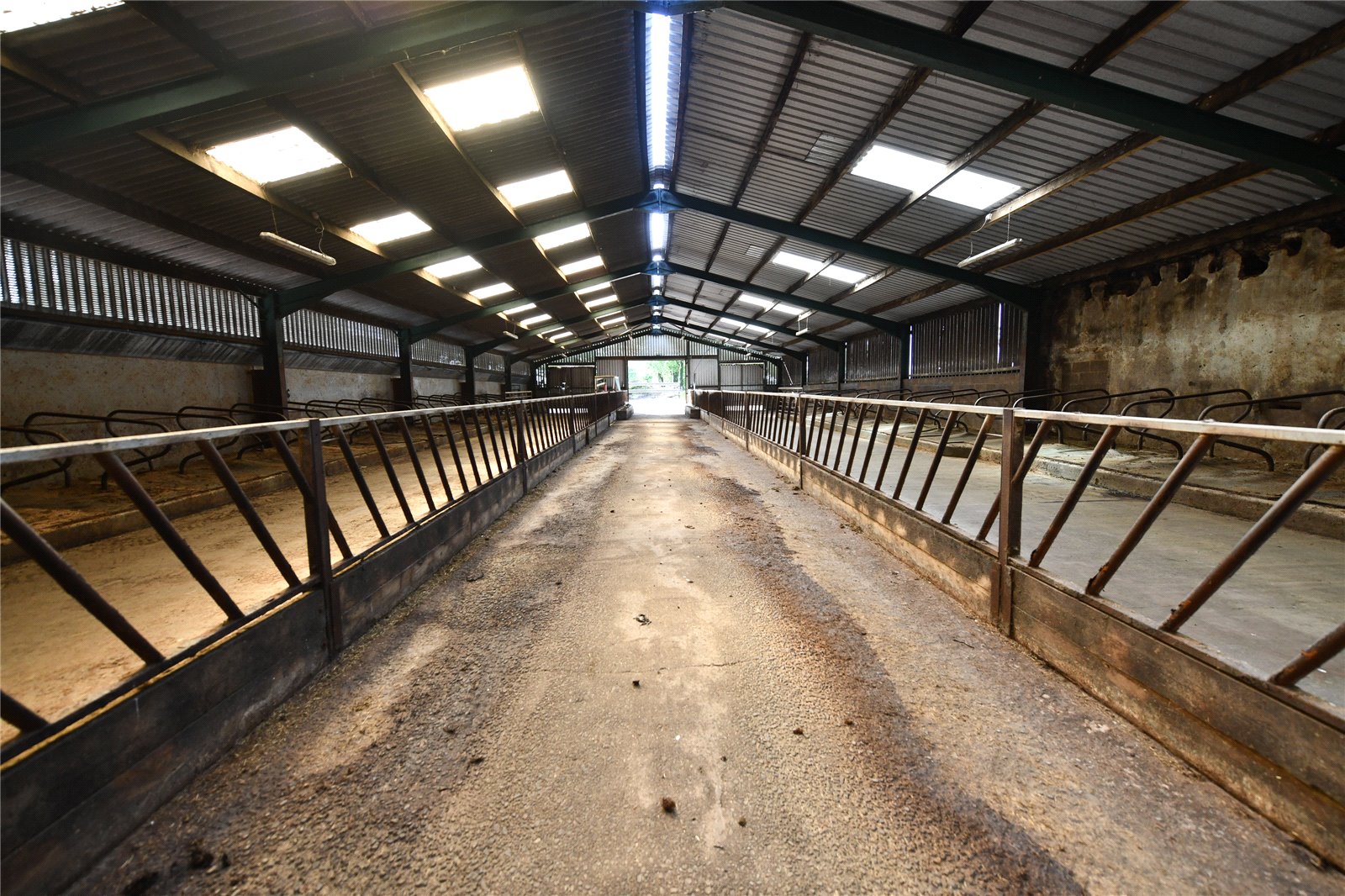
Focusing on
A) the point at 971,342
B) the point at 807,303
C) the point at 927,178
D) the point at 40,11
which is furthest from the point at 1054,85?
the point at 807,303

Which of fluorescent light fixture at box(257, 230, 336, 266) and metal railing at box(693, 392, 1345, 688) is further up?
fluorescent light fixture at box(257, 230, 336, 266)

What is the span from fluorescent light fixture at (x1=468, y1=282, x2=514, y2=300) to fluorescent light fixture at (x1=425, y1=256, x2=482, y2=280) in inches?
62.1

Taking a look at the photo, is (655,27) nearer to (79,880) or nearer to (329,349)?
(79,880)

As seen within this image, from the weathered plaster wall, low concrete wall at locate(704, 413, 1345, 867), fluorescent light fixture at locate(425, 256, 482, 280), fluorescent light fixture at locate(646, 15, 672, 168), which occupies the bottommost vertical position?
low concrete wall at locate(704, 413, 1345, 867)

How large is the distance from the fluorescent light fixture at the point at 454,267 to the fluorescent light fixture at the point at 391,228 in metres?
1.77

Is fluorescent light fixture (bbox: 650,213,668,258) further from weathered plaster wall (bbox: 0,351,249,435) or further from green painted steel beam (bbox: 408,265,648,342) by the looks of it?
weathered plaster wall (bbox: 0,351,249,435)

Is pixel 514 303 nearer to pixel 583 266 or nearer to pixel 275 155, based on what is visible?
pixel 583 266

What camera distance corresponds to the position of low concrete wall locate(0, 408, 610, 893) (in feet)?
4.24

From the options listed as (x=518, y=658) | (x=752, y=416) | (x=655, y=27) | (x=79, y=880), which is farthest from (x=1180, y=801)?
(x=752, y=416)

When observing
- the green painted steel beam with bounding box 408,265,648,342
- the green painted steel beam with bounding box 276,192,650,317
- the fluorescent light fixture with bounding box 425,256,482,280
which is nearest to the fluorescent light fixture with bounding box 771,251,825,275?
the green painted steel beam with bounding box 276,192,650,317

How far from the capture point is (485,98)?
5.99m

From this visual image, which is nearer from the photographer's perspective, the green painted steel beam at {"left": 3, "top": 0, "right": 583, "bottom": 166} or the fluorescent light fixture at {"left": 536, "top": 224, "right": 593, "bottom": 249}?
the green painted steel beam at {"left": 3, "top": 0, "right": 583, "bottom": 166}

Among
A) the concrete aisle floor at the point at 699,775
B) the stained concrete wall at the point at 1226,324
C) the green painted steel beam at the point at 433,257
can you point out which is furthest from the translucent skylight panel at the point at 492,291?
the stained concrete wall at the point at 1226,324

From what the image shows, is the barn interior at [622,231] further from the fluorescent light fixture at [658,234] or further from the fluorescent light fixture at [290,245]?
the fluorescent light fixture at [658,234]
